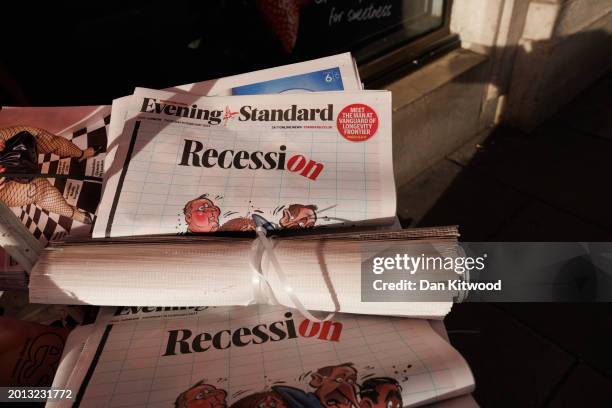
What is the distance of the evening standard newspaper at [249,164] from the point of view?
0.52 metres

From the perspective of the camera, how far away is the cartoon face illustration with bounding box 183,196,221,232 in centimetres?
51

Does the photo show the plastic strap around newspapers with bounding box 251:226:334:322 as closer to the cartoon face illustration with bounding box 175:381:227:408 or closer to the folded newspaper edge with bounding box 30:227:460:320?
the folded newspaper edge with bounding box 30:227:460:320

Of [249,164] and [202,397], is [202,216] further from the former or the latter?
[202,397]

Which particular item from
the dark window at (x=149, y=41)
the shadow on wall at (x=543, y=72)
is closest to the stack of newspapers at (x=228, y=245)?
the dark window at (x=149, y=41)

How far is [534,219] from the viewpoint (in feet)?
4.79

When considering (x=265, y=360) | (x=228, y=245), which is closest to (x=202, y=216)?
(x=228, y=245)

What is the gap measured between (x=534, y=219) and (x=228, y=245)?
4.36 ft

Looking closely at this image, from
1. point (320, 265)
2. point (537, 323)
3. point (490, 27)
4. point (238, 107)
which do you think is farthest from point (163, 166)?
point (490, 27)

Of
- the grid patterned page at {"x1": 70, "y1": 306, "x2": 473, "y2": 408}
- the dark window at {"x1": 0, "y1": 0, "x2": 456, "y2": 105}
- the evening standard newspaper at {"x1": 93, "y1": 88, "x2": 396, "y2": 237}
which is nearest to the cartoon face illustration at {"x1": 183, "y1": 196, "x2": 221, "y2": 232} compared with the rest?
the evening standard newspaper at {"x1": 93, "y1": 88, "x2": 396, "y2": 237}

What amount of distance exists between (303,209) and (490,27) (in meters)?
1.31

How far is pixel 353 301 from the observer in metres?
0.46

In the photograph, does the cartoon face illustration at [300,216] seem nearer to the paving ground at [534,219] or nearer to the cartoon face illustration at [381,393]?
the cartoon face illustration at [381,393]

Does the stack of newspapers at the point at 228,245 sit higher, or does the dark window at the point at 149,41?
the dark window at the point at 149,41

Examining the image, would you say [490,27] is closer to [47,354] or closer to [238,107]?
[238,107]
